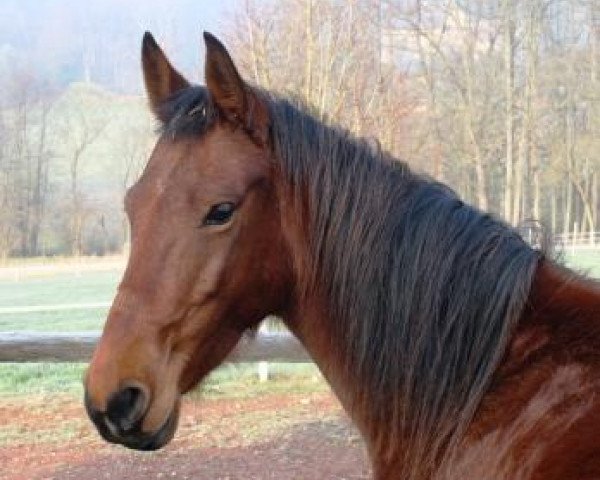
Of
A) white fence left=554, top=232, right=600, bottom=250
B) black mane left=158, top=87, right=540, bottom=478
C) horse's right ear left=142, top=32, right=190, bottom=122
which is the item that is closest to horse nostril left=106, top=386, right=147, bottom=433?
black mane left=158, top=87, right=540, bottom=478

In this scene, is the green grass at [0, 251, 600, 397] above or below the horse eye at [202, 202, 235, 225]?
below

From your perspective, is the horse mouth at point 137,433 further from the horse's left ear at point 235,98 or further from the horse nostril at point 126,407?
the horse's left ear at point 235,98

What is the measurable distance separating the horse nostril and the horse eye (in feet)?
1.50

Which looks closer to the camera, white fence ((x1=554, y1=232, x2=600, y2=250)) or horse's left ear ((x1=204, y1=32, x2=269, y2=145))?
horse's left ear ((x1=204, y1=32, x2=269, y2=145))

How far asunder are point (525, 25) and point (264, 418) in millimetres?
16515

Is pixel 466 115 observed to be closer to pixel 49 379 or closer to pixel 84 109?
pixel 49 379

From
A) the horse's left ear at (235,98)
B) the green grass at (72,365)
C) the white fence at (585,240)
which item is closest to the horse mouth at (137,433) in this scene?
the green grass at (72,365)

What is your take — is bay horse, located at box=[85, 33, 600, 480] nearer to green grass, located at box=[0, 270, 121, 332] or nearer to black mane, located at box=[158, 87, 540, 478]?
black mane, located at box=[158, 87, 540, 478]

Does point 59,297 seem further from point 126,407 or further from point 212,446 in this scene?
point 126,407

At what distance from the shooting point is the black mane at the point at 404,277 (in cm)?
187

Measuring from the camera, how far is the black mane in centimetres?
187

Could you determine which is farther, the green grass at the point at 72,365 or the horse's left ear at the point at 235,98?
the green grass at the point at 72,365

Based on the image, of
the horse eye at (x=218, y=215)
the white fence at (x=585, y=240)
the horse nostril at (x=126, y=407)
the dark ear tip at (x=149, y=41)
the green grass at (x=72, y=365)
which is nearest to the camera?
the horse nostril at (x=126, y=407)

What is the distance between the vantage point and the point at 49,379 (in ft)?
31.1
